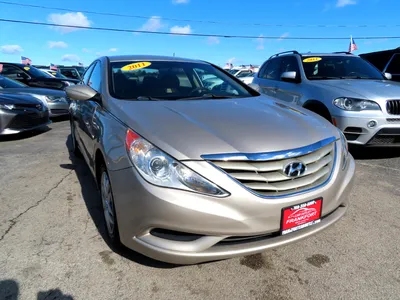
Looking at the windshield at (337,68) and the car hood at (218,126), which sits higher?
the windshield at (337,68)

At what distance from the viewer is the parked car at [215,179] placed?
176 cm

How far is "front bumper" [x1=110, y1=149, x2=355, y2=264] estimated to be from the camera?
174cm

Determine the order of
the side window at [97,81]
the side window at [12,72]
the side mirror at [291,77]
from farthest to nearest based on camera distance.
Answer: the side window at [12,72] < the side mirror at [291,77] < the side window at [97,81]

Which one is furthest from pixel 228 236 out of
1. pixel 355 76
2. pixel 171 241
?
pixel 355 76

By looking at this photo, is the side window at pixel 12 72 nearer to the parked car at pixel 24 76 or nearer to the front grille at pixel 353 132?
the parked car at pixel 24 76

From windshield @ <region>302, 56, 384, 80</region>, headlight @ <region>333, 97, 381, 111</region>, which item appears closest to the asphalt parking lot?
headlight @ <region>333, 97, 381, 111</region>

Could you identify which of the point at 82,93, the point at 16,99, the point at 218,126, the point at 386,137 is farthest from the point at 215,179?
the point at 16,99

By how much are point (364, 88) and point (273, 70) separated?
88.7 inches

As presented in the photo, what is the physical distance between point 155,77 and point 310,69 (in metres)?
3.30

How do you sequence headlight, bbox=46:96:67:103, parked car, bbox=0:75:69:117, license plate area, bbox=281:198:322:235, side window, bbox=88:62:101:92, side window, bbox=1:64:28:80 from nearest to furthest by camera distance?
license plate area, bbox=281:198:322:235, side window, bbox=88:62:101:92, parked car, bbox=0:75:69:117, headlight, bbox=46:96:67:103, side window, bbox=1:64:28:80

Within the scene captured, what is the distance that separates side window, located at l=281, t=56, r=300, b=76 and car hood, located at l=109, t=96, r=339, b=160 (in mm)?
3162

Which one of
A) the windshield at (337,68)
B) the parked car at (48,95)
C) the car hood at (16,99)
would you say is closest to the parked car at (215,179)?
the windshield at (337,68)

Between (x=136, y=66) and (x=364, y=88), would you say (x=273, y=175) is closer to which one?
(x=136, y=66)

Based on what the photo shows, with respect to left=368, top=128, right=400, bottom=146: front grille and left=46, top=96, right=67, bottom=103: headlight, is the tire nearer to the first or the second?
left=368, top=128, right=400, bottom=146: front grille
